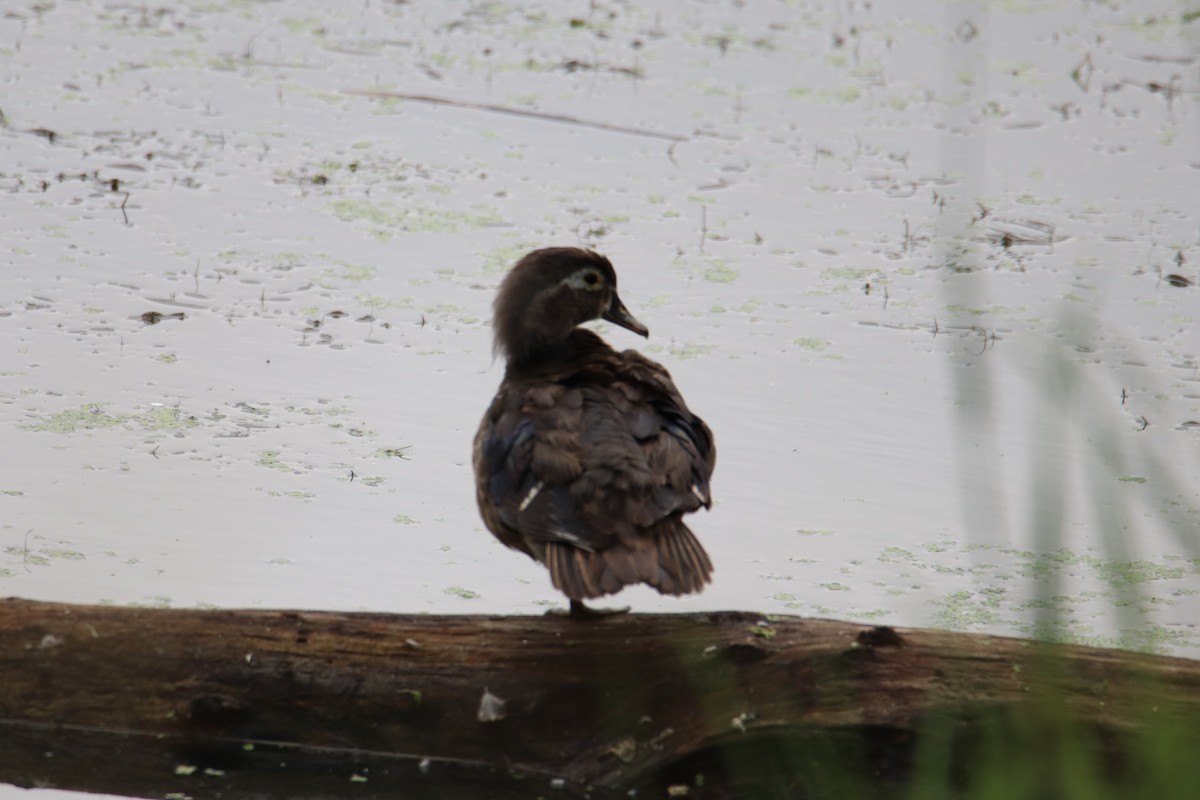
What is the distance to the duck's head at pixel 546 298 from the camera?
5.11 meters

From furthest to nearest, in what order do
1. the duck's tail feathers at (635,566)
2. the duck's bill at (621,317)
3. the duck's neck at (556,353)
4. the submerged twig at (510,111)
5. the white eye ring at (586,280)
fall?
the submerged twig at (510,111) < the duck's bill at (621,317) < the white eye ring at (586,280) < the duck's neck at (556,353) < the duck's tail feathers at (635,566)

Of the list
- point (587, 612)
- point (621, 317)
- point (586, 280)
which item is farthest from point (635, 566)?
point (621, 317)

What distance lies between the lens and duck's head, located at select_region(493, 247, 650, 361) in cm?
511

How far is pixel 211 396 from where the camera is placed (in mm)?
6801

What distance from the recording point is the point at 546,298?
5145 mm

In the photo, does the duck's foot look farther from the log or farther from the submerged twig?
the submerged twig

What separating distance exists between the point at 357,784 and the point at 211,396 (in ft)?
9.44

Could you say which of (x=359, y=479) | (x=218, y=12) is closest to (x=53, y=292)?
(x=359, y=479)

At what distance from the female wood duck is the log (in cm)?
28

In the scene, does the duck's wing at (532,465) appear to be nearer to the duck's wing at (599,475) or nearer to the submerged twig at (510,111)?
the duck's wing at (599,475)

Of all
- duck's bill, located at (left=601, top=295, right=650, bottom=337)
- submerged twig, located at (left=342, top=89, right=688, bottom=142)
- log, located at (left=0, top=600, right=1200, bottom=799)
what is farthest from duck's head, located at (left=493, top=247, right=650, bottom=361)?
submerged twig, located at (left=342, top=89, right=688, bottom=142)

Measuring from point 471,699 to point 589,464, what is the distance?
66 cm

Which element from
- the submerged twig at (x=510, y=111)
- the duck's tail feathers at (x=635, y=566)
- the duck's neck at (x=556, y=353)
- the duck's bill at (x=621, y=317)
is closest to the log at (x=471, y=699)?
the duck's tail feathers at (x=635, y=566)

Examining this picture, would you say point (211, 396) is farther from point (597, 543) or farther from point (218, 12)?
point (218, 12)
